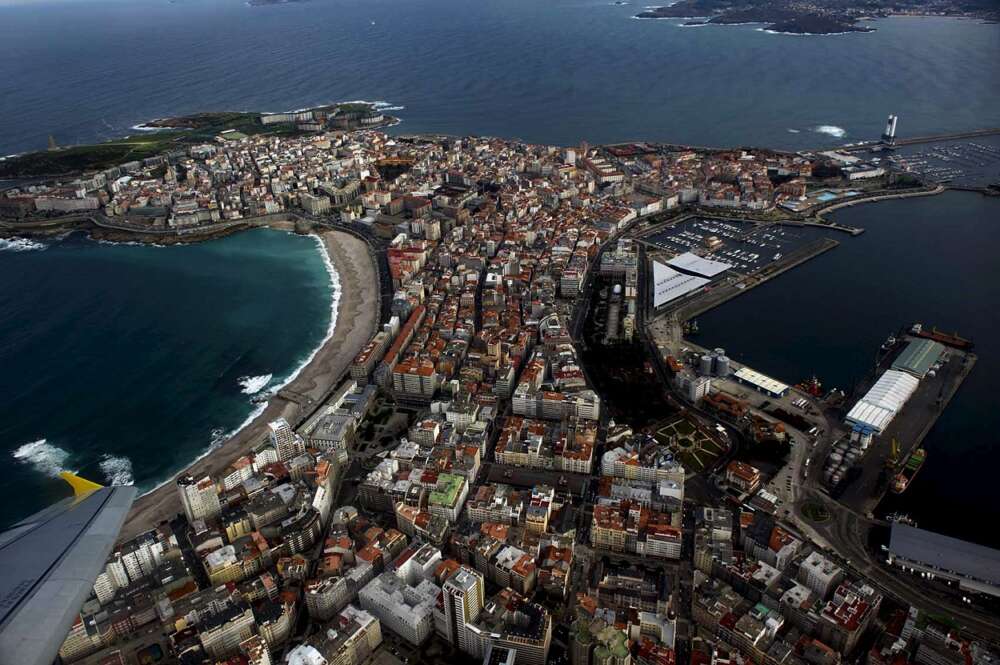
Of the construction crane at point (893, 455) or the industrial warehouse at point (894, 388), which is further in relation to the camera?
the industrial warehouse at point (894, 388)

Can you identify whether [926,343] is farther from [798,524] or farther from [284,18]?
[284,18]

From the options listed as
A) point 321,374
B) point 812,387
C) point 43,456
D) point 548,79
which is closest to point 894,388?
point 812,387

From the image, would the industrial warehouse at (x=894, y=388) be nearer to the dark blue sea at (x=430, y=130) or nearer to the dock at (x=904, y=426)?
the dock at (x=904, y=426)

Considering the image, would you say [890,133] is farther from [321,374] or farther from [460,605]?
[460,605]

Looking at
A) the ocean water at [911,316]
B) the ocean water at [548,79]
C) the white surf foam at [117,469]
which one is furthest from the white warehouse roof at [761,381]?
the ocean water at [548,79]

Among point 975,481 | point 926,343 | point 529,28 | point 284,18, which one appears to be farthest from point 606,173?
point 284,18
